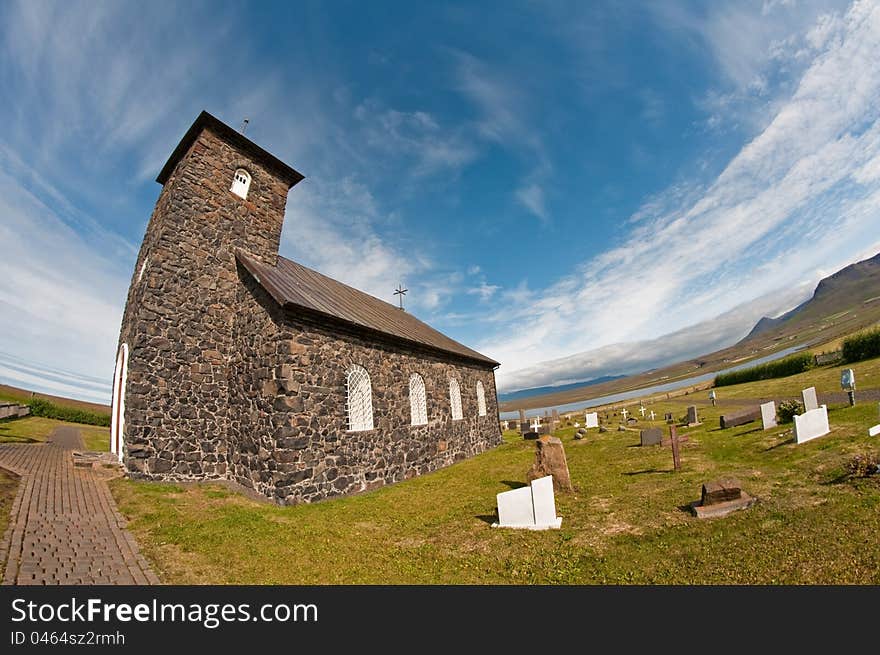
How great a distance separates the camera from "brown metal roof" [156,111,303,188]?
12.8m

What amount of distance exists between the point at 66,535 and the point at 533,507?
8.63 meters

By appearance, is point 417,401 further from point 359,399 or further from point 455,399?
point 455,399

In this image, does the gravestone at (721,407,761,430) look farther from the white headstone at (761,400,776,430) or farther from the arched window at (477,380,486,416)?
the arched window at (477,380,486,416)

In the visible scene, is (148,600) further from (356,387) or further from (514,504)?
(356,387)

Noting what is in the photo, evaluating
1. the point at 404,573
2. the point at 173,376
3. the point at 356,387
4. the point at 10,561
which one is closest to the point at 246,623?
the point at 404,573

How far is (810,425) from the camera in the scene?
10.7 meters

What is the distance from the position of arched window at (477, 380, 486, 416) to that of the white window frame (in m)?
2.59

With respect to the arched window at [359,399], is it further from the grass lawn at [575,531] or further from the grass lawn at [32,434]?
the grass lawn at [32,434]

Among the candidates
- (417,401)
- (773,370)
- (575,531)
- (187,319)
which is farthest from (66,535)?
(773,370)

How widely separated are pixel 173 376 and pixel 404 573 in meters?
9.71

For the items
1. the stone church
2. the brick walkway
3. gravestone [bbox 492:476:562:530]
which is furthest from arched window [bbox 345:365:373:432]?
the brick walkway

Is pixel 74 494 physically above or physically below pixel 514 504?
above

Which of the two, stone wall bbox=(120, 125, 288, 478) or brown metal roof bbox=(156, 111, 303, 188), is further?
brown metal roof bbox=(156, 111, 303, 188)

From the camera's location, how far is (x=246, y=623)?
406 centimetres
